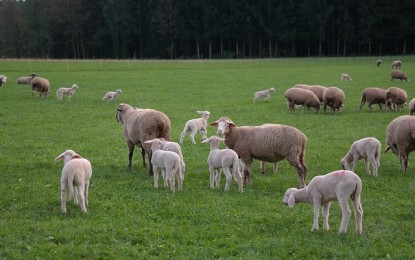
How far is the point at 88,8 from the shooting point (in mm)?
102312

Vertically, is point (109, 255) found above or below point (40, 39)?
below

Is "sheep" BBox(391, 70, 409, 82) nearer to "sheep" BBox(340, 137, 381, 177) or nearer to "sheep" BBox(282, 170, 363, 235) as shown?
"sheep" BBox(340, 137, 381, 177)

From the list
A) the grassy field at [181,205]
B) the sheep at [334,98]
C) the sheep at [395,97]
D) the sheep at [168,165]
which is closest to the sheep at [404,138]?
the grassy field at [181,205]

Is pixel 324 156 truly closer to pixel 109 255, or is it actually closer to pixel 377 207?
pixel 377 207

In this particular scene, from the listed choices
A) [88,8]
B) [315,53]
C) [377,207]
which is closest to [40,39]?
[88,8]

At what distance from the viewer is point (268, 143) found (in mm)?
12953

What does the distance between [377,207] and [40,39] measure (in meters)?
98.0

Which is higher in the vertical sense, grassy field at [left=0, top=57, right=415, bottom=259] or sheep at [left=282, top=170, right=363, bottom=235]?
sheep at [left=282, top=170, right=363, bottom=235]

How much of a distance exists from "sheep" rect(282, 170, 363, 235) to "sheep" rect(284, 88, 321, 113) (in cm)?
1774

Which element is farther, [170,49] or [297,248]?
[170,49]

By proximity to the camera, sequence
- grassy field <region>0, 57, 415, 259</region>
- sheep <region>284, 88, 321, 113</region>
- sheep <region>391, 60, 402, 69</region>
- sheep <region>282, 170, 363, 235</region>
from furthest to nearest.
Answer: sheep <region>391, 60, 402, 69</region> < sheep <region>284, 88, 321, 113</region> < sheep <region>282, 170, 363, 235</region> < grassy field <region>0, 57, 415, 259</region>

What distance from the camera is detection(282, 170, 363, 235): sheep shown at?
884cm

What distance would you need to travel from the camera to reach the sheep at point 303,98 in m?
26.7

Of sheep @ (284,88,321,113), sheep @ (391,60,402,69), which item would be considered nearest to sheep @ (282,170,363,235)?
sheep @ (284,88,321,113)
